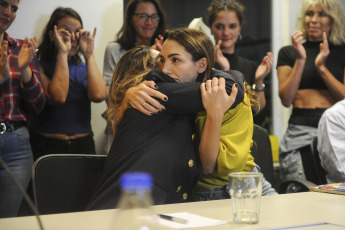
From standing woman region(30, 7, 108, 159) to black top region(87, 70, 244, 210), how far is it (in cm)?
94

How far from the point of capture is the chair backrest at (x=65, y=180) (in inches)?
67.8

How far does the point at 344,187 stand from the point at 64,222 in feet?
3.42

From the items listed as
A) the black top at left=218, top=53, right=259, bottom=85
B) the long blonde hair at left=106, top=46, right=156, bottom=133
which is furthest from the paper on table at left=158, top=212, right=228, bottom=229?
the black top at left=218, top=53, right=259, bottom=85

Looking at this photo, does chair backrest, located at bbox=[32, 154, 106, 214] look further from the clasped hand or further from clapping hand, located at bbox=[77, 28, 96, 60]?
clapping hand, located at bbox=[77, 28, 96, 60]

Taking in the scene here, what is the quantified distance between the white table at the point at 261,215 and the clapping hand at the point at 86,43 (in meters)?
1.61

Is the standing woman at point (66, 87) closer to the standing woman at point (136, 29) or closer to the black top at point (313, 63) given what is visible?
the standing woman at point (136, 29)

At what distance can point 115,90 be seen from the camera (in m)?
2.10

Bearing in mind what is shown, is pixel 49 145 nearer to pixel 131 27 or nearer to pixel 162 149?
pixel 131 27

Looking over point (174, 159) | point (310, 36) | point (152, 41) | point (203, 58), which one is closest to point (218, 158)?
point (174, 159)

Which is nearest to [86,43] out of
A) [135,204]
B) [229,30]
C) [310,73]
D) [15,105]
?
[15,105]

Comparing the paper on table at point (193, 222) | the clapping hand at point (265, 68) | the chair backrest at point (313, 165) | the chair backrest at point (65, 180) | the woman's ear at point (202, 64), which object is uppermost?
the woman's ear at point (202, 64)

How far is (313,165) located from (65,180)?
5.36 ft

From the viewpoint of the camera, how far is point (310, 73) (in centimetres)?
335

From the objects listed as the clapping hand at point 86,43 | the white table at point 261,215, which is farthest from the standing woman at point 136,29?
the white table at point 261,215
